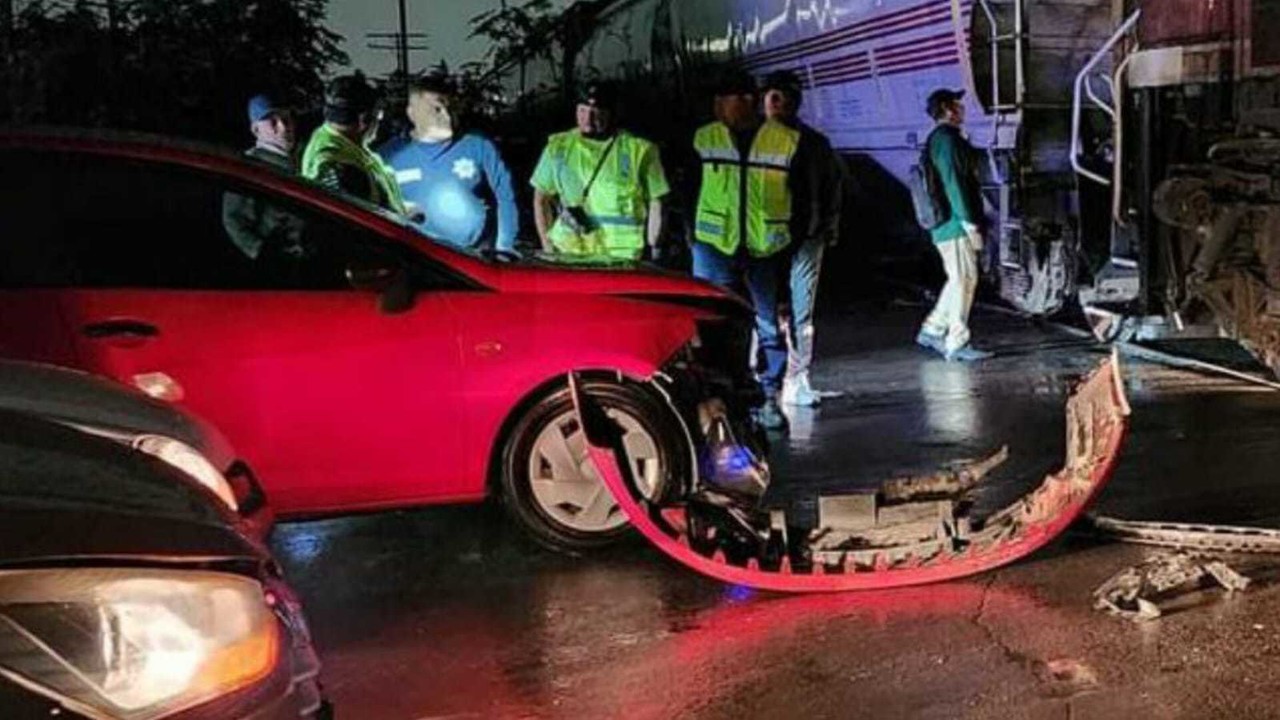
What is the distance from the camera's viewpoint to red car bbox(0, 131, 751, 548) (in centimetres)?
516

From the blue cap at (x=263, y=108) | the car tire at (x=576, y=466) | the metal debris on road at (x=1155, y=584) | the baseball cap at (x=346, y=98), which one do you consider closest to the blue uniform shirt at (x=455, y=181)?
the baseball cap at (x=346, y=98)

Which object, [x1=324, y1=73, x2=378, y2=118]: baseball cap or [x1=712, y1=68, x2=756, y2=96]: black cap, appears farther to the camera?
[x1=712, y1=68, x2=756, y2=96]: black cap

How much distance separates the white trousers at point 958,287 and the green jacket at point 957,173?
0.12 m

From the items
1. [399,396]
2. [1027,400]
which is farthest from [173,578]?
[1027,400]

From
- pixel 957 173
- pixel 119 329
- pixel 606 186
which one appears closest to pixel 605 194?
pixel 606 186

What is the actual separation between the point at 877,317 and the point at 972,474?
7563 mm

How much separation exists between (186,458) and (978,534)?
3078 millimetres

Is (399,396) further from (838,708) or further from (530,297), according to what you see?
(838,708)

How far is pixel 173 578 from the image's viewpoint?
7.78 ft

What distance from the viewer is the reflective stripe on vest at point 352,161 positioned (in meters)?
7.45

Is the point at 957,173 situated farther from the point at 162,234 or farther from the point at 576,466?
the point at 162,234

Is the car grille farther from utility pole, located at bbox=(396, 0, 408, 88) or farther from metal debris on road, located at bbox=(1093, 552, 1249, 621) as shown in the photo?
utility pole, located at bbox=(396, 0, 408, 88)

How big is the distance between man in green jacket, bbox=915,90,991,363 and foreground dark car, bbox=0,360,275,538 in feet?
23.0

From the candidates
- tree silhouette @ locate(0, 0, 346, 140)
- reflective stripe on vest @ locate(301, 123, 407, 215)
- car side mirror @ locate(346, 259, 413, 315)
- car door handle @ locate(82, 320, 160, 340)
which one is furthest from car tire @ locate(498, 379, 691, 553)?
tree silhouette @ locate(0, 0, 346, 140)
